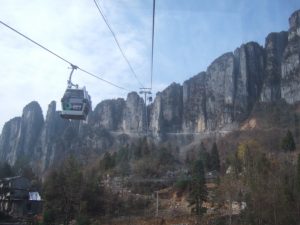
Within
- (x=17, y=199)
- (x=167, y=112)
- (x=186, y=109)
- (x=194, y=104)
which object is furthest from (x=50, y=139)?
(x=17, y=199)

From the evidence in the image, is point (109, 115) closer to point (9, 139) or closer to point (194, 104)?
point (194, 104)

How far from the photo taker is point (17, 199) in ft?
160

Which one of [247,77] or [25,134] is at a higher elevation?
[247,77]

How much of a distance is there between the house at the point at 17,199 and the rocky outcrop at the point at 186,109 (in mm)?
61262

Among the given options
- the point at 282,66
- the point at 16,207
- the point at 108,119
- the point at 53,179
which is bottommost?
the point at 16,207

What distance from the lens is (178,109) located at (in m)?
131

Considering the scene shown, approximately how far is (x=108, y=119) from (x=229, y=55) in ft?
132

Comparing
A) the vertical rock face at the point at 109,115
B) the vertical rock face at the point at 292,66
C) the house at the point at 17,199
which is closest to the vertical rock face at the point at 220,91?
the vertical rock face at the point at 292,66

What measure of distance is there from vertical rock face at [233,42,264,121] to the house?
7592cm

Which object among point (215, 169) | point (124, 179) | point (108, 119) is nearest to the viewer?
point (124, 179)

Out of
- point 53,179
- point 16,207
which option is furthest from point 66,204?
point 16,207

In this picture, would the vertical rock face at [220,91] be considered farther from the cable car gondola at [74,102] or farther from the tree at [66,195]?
the cable car gondola at [74,102]

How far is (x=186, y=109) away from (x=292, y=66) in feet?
109

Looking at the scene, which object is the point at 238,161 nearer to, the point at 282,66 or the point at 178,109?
the point at 282,66
